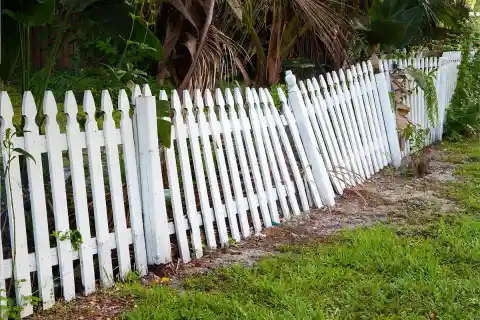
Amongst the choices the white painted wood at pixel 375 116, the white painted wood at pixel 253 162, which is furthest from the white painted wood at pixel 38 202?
the white painted wood at pixel 375 116

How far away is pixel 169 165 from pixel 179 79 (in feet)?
4.65

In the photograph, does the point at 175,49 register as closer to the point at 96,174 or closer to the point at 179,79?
the point at 179,79

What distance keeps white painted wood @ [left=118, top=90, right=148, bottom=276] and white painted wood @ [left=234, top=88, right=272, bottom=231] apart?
1227 millimetres

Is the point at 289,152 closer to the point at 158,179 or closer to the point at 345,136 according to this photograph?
the point at 345,136

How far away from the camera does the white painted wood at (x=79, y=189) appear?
A: 137 inches

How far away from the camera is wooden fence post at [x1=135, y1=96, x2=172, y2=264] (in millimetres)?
3875

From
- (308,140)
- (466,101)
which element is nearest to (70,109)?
(308,140)

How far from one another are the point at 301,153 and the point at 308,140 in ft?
0.58

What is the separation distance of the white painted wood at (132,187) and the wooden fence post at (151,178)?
0.16 ft

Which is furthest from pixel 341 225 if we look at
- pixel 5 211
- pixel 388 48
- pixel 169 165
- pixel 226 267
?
pixel 388 48

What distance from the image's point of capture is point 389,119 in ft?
24.6

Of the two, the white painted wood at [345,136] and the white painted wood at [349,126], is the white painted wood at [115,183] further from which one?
the white painted wood at [349,126]

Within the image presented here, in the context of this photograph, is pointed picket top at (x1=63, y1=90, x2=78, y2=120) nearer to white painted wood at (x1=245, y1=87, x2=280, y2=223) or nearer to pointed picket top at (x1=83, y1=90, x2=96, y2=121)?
pointed picket top at (x1=83, y1=90, x2=96, y2=121)

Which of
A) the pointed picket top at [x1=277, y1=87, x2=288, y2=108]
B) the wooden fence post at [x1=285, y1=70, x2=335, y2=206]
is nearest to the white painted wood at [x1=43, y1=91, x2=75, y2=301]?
the pointed picket top at [x1=277, y1=87, x2=288, y2=108]
